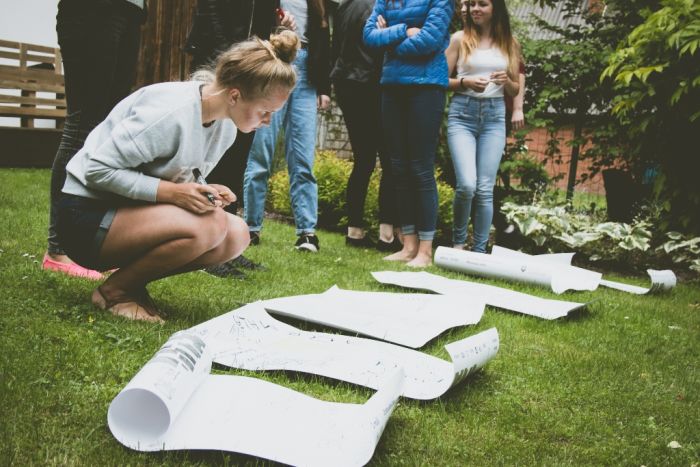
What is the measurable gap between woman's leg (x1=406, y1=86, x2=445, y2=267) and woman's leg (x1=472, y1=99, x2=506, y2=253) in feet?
1.13

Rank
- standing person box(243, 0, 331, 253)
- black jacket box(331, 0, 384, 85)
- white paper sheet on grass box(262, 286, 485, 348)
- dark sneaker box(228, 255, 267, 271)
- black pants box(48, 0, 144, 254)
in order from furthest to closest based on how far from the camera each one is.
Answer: black jacket box(331, 0, 384, 85)
standing person box(243, 0, 331, 253)
dark sneaker box(228, 255, 267, 271)
black pants box(48, 0, 144, 254)
white paper sheet on grass box(262, 286, 485, 348)

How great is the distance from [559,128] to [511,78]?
2253 millimetres

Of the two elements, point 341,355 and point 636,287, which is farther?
point 636,287

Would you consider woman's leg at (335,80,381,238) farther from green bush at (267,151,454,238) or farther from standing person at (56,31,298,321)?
standing person at (56,31,298,321)

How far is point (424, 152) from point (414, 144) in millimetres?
74

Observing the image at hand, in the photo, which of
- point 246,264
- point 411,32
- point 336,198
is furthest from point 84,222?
point 336,198

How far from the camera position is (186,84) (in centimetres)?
214

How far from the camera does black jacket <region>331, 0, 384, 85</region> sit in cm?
441

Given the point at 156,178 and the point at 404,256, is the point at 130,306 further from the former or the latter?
the point at 404,256

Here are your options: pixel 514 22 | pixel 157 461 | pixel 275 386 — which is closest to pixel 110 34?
pixel 275 386

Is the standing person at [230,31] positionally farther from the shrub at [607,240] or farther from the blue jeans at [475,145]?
the shrub at [607,240]

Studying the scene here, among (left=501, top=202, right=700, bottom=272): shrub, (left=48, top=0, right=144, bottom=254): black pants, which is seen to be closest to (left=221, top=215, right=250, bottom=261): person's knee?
(left=48, top=0, right=144, bottom=254): black pants

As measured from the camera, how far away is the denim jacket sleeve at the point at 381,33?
3758mm

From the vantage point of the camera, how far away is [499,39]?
4.16m
